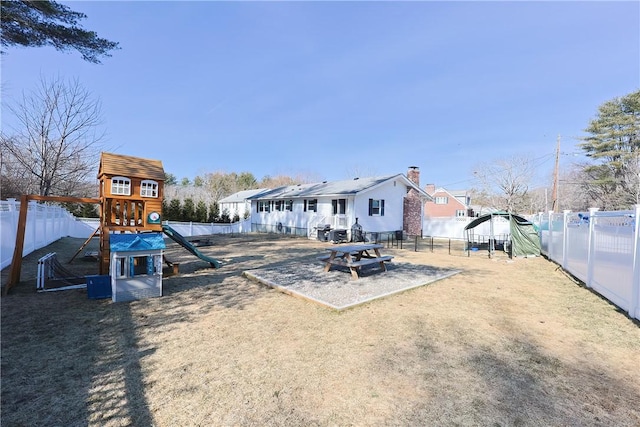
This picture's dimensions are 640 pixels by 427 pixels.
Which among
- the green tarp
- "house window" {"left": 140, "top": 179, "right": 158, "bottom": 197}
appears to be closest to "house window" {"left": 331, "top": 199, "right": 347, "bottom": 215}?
the green tarp

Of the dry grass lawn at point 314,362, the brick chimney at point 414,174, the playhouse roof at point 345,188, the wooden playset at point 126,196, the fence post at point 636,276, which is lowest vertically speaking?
the dry grass lawn at point 314,362

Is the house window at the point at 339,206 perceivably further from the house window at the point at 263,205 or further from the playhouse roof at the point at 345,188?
the house window at the point at 263,205

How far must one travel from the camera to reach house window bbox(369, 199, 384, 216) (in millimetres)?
18969

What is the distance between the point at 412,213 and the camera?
2234 cm

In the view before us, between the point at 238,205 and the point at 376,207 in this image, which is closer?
the point at 376,207

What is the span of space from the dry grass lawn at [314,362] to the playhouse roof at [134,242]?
111cm

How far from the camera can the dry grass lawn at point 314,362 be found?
99.3 inches

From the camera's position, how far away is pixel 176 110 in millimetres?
23047

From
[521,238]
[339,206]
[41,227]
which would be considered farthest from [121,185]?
[521,238]

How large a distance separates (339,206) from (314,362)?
1571 cm

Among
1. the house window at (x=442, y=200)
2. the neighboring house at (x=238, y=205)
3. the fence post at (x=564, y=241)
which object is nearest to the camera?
the fence post at (x=564, y=241)

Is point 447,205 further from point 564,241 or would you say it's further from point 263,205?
point 564,241

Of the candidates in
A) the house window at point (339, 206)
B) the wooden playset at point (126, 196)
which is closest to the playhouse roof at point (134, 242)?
the wooden playset at point (126, 196)

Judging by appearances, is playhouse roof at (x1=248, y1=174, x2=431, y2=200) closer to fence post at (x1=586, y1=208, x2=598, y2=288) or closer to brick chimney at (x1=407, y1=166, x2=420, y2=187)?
brick chimney at (x1=407, y1=166, x2=420, y2=187)
